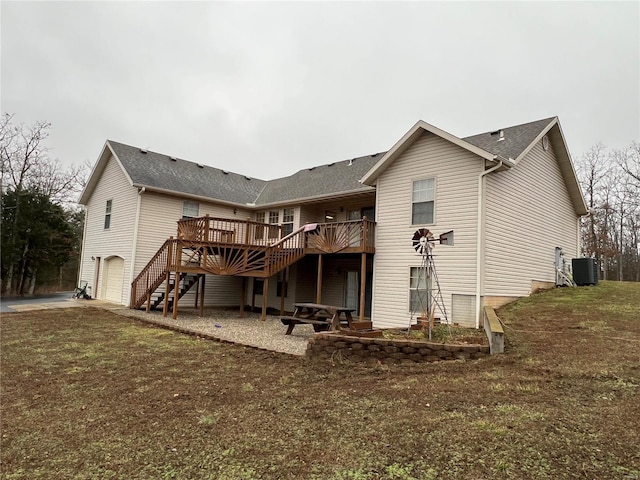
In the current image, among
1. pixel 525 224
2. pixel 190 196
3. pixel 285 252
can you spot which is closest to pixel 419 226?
pixel 525 224

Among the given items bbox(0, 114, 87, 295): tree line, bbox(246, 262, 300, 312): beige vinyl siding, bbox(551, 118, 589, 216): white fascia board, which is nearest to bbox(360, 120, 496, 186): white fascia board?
bbox(551, 118, 589, 216): white fascia board

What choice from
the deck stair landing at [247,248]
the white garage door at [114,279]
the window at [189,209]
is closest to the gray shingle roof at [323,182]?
the deck stair landing at [247,248]

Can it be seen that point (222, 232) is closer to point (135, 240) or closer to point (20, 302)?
point (135, 240)

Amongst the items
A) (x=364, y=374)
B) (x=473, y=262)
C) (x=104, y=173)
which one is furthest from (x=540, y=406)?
(x=104, y=173)

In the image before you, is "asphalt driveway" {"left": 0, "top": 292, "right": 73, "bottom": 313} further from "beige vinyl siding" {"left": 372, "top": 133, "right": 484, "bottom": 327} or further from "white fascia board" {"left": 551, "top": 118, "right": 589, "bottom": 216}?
"white fascia board" {"left": 551, "top": 118, "right": 589, "bottom": 216}

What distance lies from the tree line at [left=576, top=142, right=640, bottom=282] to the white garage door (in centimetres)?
3070

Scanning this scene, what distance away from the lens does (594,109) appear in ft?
79.9

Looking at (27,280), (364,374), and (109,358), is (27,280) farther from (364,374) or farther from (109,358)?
(364,374)

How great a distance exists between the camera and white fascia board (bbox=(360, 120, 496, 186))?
10.0 metres

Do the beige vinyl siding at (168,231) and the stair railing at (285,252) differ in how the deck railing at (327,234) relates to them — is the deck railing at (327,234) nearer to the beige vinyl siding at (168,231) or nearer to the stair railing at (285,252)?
the stair railing at (285,252)

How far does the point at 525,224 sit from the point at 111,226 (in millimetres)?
17962

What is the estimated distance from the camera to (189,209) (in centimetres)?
1783

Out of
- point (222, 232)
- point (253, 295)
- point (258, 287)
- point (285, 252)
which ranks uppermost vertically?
point (222, 232)

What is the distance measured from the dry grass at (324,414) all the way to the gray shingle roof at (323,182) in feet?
29.5
